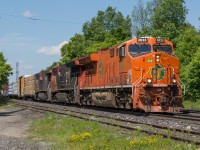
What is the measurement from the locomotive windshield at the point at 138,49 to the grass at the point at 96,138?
4867 mm

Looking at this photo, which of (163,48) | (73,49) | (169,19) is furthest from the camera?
(73,49)

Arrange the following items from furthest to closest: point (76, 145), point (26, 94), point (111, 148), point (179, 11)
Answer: point (179, 11) → point (26, 94) → point (76, 145) → point (111, 148)

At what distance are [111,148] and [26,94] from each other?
39.4 m

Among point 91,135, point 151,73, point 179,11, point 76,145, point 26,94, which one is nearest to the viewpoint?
point 76,145

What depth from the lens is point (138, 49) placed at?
1880 centimetres

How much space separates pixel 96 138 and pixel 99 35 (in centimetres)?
6705

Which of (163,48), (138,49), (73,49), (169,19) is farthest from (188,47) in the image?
(73,49)

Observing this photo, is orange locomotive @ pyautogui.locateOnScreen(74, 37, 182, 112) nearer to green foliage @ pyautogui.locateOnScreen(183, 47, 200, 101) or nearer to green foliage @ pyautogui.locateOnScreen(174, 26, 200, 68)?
green foliage @ pyautogui.locateOnScreen(183, 47, 200, 101)

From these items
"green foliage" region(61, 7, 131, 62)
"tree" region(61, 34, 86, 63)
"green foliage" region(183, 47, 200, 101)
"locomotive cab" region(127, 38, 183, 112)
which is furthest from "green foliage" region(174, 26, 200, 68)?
"tree" region(61, 34, 86, 63)

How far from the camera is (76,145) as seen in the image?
10703 millimetres

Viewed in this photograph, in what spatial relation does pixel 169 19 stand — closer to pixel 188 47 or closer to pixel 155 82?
pixel 188 47

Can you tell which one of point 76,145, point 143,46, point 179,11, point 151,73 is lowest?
point 76,145

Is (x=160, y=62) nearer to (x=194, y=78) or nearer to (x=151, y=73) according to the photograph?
(x=151, y=73)

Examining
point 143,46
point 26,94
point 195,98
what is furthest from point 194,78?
point 26,94
